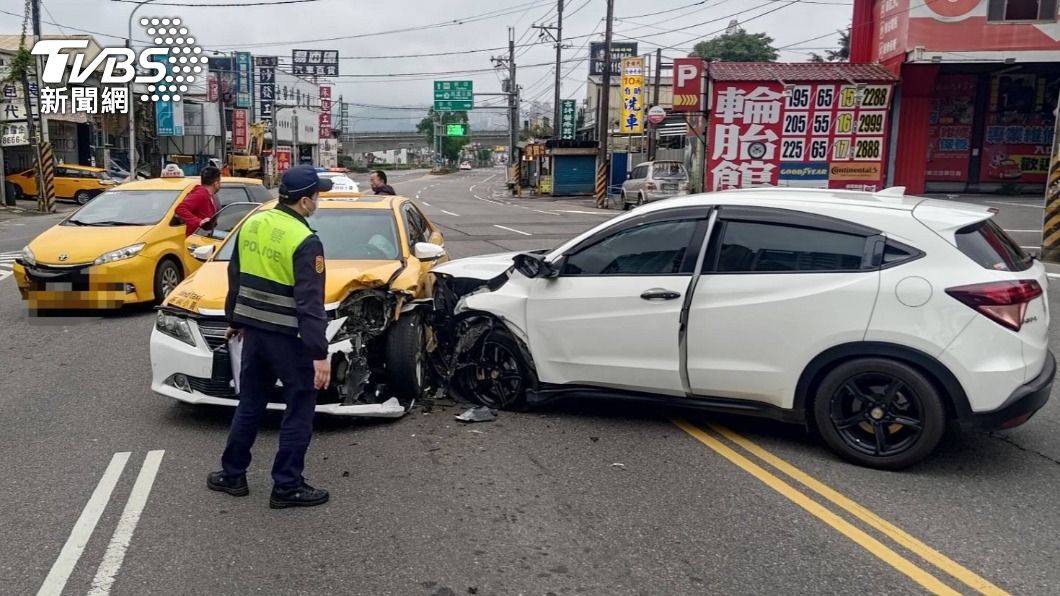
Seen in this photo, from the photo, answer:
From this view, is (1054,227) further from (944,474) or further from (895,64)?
(895,64)

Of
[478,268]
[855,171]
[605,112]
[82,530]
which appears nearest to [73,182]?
[605,112]

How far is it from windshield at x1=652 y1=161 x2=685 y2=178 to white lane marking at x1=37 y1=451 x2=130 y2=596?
25.7 m

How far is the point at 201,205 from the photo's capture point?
1124 centimetres

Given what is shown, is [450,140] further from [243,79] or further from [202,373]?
[202,373]

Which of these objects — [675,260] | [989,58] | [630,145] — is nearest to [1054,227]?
[675,260]

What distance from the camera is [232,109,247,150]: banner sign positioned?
56.3 m

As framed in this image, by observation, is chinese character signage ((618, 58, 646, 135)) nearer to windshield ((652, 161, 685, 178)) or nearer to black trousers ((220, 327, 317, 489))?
windshield ((652, 161, 685, 178))

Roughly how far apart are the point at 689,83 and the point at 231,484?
2405cm

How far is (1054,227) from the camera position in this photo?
1590 centimetres

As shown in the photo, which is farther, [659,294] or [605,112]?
[605,112]

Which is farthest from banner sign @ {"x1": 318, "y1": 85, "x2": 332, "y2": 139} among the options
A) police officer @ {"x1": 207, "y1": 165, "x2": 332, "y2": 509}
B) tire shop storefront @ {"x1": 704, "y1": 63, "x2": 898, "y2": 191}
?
police officer @ {"x1": 207, "y1": 165, "x2": 332, "y2": 509}

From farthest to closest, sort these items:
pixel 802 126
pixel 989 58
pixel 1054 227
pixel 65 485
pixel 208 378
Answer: pixel 989 58
pixel 802 126
pixel 1054 227
pixel 208 378
pixel 65 485

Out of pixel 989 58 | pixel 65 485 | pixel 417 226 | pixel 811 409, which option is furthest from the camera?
pixel 989 58

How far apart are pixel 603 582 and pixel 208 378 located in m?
3.26
